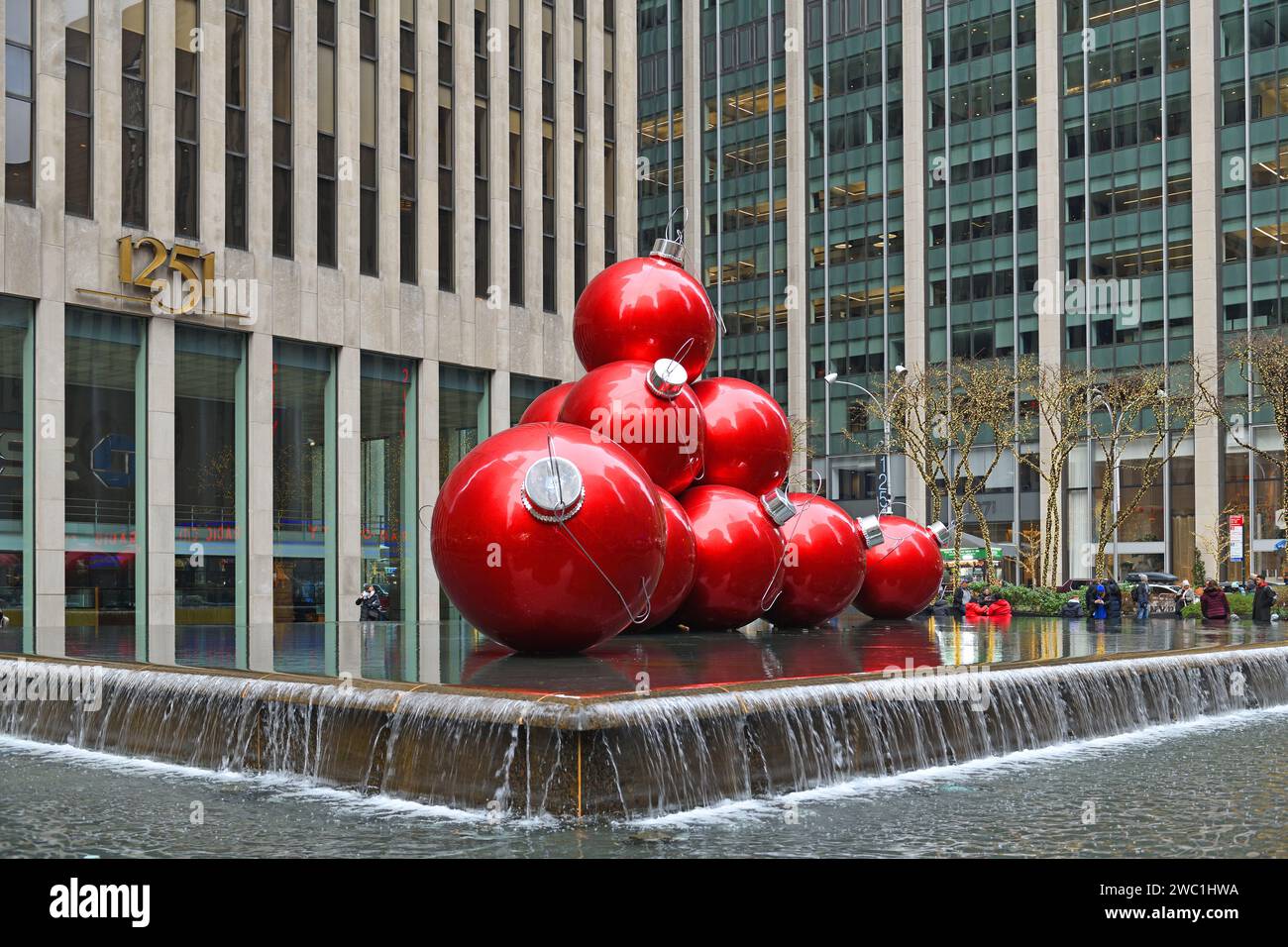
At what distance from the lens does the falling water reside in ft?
28.3

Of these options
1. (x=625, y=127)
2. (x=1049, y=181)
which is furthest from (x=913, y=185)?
Result: (x=625, y=127)

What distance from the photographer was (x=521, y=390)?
33438 millimetres

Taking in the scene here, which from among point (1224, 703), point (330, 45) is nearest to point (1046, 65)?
point (330, 45)

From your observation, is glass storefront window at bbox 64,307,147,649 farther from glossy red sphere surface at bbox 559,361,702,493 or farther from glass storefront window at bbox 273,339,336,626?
glossy red sphere surface at bbox 559,361,702,493

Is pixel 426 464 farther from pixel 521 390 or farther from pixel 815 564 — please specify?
pixel 815 564

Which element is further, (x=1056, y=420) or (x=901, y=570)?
(x=1056, y=420)

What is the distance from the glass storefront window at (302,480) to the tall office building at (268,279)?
0.17 ft

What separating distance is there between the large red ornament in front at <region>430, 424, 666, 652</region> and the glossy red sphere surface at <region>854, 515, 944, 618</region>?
726 cm

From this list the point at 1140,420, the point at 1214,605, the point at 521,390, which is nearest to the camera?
the point at 1214,605

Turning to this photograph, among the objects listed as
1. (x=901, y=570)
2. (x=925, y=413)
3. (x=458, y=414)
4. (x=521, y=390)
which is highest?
(x=925, y=413)

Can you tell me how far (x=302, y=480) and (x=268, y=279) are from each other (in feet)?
13.4

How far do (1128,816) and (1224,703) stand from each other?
6.91 m

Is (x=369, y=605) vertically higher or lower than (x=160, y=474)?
lower

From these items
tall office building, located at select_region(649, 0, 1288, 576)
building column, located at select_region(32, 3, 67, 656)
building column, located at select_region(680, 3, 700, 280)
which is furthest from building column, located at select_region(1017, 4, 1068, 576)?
building column, located at select_region(32, 3, 67, 656)
